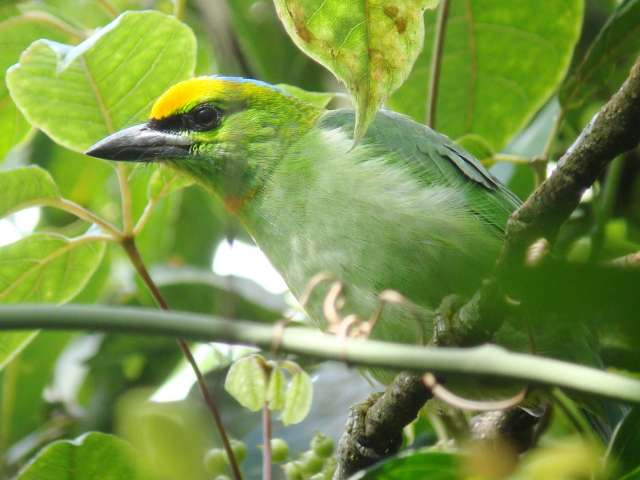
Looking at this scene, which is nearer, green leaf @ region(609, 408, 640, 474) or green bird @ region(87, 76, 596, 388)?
green leaf @ region(609, 408, 640, 474)

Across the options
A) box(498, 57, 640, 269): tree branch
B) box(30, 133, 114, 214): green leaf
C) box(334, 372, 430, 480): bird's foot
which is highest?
box(498, 57, 640, 269): tree branch

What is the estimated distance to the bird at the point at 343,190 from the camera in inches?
89.5

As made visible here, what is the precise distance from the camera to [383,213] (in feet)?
7.51

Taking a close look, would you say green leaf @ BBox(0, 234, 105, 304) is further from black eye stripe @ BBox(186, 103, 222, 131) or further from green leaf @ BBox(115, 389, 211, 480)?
green leaf @ BBox(115, 389, 211, 480)

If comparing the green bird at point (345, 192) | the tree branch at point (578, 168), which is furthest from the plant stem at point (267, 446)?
the tree branch at point (578, 168)

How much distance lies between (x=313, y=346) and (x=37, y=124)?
1472 millimetres

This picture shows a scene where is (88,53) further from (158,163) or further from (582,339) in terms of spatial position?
(582,339)

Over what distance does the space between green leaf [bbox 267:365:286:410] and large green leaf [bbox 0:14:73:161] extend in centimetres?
132

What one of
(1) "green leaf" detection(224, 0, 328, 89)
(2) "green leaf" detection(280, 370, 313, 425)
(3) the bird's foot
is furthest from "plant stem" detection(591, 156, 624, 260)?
(1) "green leaf" detection(224, 0, 328, 89)

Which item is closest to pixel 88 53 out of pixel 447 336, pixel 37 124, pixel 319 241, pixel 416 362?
pixel 37 124

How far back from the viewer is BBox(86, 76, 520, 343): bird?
7.46 ft

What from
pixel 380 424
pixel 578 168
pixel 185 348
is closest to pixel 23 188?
pixel 185 348

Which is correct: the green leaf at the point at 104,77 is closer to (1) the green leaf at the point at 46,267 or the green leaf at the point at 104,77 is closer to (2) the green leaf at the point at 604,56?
(1) the green leaf at the point at 46,267

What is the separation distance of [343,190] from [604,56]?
0.94m
